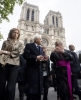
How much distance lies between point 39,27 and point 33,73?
3589cm

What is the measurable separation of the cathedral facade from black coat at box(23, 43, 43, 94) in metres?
30.6

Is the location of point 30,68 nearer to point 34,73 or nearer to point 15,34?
point 34,73

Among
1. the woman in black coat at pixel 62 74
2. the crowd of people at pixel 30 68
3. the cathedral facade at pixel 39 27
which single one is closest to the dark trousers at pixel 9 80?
the crowd of people at pixel 30 68

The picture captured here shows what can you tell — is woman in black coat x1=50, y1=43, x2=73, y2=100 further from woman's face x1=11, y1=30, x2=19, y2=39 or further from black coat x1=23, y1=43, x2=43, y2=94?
woman's face x1=11, y1=30, x2=19, y2=39

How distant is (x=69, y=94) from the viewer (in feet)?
8.97

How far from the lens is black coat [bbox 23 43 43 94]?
2.48 m

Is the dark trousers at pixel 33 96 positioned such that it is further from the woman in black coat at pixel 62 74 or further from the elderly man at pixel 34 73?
the woman in black coat at pixel 62 74

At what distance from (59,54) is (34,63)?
717mm

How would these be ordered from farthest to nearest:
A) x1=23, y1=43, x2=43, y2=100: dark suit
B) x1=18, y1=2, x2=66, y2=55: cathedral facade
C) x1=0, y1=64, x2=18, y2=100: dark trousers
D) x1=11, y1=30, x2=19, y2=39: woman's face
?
x1=18, y1=2, x2=66, y2=55: cathedral facade
x1=11, y1=30, x2=19, y2=39: woman's face
x1=23, y1=43, x2=43, y2=100: dark suit
x1=0, y1=64, x2=18, y2=100: dark trousers

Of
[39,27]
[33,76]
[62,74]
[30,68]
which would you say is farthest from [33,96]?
[39,27]

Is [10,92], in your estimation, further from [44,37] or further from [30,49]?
[44,37]

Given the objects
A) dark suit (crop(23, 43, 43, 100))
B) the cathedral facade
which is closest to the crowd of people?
dark suit (crop(23, 43, 43, 100))

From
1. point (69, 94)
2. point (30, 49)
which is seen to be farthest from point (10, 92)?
point (69, 94)

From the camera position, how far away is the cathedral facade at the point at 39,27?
115 ft
